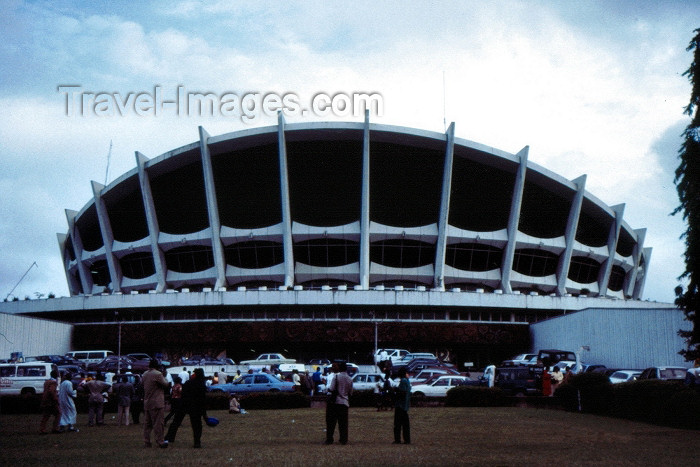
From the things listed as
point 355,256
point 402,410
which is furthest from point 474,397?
point 355,256

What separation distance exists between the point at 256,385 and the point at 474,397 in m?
9.40

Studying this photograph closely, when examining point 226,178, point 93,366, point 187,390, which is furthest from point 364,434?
point 226,178

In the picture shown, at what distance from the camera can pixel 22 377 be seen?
32844mm

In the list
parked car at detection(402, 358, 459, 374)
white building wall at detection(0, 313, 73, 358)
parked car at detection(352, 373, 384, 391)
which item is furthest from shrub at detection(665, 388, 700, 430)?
white building wall at detection(0, 313, 73, 358)

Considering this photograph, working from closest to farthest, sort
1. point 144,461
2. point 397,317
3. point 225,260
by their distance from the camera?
point 144,461
point 397,317
point 225,260

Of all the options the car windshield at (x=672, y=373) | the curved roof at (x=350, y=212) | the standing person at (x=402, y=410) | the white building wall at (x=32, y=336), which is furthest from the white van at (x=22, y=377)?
the curved roof at (x=350, y=212)

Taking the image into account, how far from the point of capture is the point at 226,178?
6084 centimetres

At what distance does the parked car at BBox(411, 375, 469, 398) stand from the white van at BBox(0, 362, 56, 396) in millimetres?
14996

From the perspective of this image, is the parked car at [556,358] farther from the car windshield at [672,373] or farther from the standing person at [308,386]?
the standing person at [308,386]

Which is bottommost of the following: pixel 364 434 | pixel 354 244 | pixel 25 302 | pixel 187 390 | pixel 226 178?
pixel 364 434

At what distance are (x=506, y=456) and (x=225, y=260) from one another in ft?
166

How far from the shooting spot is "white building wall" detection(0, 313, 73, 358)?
169 feet

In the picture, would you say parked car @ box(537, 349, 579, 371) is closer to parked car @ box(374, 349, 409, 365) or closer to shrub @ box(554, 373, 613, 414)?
parked car @ box(374, 349, 409, 365)

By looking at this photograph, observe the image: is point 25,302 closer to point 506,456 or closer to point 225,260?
point 225,260
